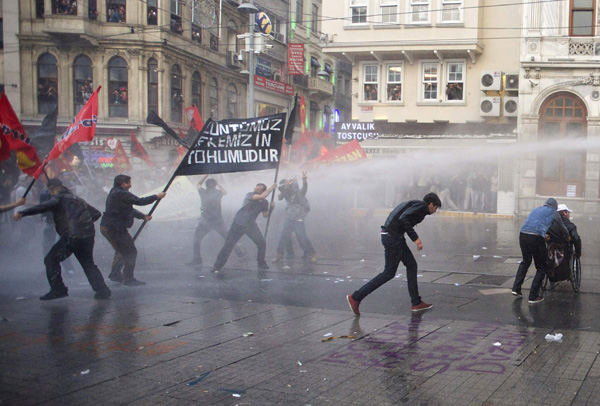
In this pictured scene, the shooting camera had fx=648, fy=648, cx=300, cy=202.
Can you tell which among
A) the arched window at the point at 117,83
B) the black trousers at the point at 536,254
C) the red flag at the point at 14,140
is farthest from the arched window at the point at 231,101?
the black trousers at the point at 536,254

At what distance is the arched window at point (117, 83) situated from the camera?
1141 inches

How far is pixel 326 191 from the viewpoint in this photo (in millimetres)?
25156

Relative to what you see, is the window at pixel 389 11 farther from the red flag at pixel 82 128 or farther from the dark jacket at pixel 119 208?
the dark jacket at pixel 119 208

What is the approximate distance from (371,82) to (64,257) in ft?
70.5

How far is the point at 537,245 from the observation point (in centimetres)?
864

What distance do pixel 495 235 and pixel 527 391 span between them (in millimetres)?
13115

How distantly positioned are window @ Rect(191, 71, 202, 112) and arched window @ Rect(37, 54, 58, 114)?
21.3 ft

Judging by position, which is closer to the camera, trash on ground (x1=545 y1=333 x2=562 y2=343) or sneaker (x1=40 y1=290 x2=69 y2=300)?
trash on ground (x1=545 y1=333 x2=562 y2=343)

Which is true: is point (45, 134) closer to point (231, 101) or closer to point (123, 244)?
point (123, 244)

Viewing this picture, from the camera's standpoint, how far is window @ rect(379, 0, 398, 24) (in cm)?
2666

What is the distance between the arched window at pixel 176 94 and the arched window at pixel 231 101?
16.1 ft

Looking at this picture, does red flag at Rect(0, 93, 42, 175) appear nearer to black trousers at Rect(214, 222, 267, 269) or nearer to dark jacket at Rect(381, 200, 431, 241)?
black trousers at Rect(214, 222, 267, 269)

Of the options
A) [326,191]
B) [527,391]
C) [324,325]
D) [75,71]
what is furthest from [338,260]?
[75,71]

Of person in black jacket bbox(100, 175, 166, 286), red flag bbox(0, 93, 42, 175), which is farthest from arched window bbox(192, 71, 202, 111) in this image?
person in black jacket bbox(100, 175, 166, 286)
